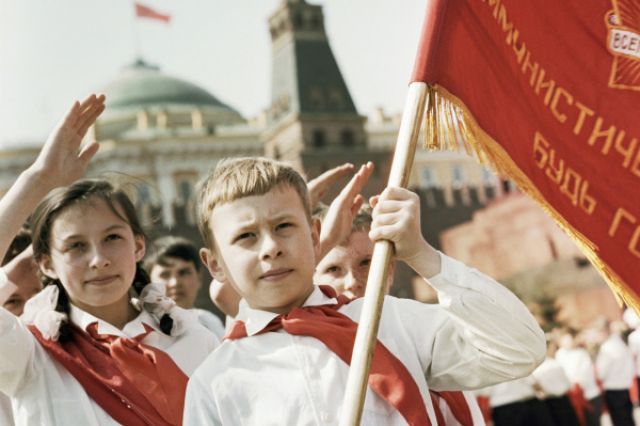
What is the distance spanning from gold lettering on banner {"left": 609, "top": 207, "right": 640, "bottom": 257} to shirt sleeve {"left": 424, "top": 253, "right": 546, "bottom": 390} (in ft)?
2.06

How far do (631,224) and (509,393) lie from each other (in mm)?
5525

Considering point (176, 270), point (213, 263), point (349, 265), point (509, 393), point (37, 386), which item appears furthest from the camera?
point (509, 393)

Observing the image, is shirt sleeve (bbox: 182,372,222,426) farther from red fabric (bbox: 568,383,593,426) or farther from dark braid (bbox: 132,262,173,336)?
red fabric (bbox: 568,383,593,426)

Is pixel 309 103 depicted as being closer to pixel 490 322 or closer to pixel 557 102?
pixel 557 102

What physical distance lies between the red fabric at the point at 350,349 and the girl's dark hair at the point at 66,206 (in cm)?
60

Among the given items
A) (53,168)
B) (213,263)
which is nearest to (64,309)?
(53,168)

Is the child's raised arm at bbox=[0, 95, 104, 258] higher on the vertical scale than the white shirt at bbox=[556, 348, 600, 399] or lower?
higher

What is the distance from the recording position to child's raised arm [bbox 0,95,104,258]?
2.20 m

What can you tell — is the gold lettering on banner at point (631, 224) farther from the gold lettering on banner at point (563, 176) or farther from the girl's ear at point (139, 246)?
the girl's ear at point (139, 246)

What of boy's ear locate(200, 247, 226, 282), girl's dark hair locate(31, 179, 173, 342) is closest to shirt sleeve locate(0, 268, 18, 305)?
girl's dark hair locate(31, 179, 173, 342)

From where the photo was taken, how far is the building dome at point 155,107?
54.9 metres

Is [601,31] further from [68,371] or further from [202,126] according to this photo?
[202,126]

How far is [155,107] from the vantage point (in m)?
57.5

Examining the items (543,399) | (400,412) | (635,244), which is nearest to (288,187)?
(400,412)
